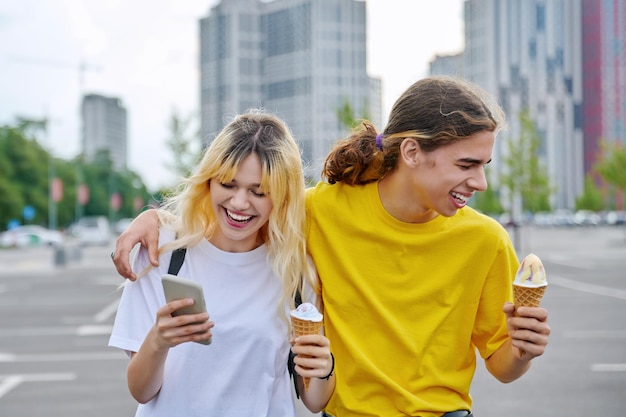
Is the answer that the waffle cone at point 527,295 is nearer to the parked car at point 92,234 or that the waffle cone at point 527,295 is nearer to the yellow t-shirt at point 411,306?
the yellow t-shirt at point 411,306

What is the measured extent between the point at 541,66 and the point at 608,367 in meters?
123

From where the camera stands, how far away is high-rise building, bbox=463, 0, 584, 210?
12300 centimetres

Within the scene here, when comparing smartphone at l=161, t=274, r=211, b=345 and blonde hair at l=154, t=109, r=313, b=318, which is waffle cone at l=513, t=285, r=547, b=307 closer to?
blonde hair at l=154, t=109, r=313, b=318

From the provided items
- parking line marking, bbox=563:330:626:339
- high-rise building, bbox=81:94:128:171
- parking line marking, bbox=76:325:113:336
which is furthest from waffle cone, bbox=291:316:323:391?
high-rise building, bbox=81:94:128:171

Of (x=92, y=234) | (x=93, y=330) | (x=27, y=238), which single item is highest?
(x=93, y=330)

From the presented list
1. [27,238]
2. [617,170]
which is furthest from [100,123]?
[617,170]

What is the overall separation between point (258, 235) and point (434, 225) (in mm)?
634

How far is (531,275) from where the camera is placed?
97.3 inches

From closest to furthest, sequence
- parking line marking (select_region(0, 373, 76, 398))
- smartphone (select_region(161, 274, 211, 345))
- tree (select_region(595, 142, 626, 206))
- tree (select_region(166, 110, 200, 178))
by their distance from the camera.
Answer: smartphone (select_region(161, 274, 211, 345)) → parking line marking (select_region(0, 373, 76, 398)) → tree (select_region(166, 110, 200, 178)) → tree (select_region(595, 142, 626, 206))

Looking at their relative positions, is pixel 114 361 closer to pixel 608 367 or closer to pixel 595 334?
pixel 608 367

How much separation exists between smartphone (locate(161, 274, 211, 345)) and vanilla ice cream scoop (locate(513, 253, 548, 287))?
1.00 meters

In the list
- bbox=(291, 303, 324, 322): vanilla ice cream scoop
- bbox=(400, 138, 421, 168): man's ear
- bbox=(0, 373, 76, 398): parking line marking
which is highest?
bbox=(400, 138, 421, 168): man's ear

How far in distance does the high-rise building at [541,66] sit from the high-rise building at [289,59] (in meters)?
22.7

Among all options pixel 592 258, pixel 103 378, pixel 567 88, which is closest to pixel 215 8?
pixel 567 88
